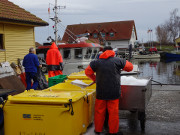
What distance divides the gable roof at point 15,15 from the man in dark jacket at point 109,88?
6.75 meters

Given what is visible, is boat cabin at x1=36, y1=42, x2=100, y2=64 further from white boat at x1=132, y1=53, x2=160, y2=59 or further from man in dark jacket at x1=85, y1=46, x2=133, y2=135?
white boat at x1=132, y1=53, x2=160, y2=59

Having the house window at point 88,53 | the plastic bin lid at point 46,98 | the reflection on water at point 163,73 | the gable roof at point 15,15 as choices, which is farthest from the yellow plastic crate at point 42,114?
the house window at point 88,53

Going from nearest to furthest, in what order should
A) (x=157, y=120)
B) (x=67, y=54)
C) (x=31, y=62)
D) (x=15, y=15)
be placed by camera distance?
(x=157, y=120)
(x=31, y=62)
(x=15, y=15)
(x=67, y=54)

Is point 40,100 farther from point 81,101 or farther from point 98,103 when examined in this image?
point 98,103

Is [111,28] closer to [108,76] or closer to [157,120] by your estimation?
[157,120]

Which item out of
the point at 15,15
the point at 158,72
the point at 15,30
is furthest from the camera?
the point at 158,72

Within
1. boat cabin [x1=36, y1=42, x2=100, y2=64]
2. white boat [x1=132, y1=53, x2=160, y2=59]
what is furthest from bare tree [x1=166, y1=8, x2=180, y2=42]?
boat cabin [x1=36, y1=42, x2=100, y2=64]

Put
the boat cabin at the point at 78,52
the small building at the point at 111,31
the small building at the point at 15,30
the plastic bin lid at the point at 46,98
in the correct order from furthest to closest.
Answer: the small building at the point at 111,31 → the boat cabin at the point at 78,52 → the small building at the point at 15,30 → the plastic bin lid at the point at 46,98

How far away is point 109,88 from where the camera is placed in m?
5.05

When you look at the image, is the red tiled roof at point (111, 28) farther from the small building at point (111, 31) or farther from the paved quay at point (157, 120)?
the paved quay at point (157, 120)

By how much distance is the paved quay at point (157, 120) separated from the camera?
222 inches

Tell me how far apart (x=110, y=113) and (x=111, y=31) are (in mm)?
60841

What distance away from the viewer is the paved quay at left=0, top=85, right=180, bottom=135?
5645mm

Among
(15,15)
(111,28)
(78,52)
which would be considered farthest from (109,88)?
(111,28)
